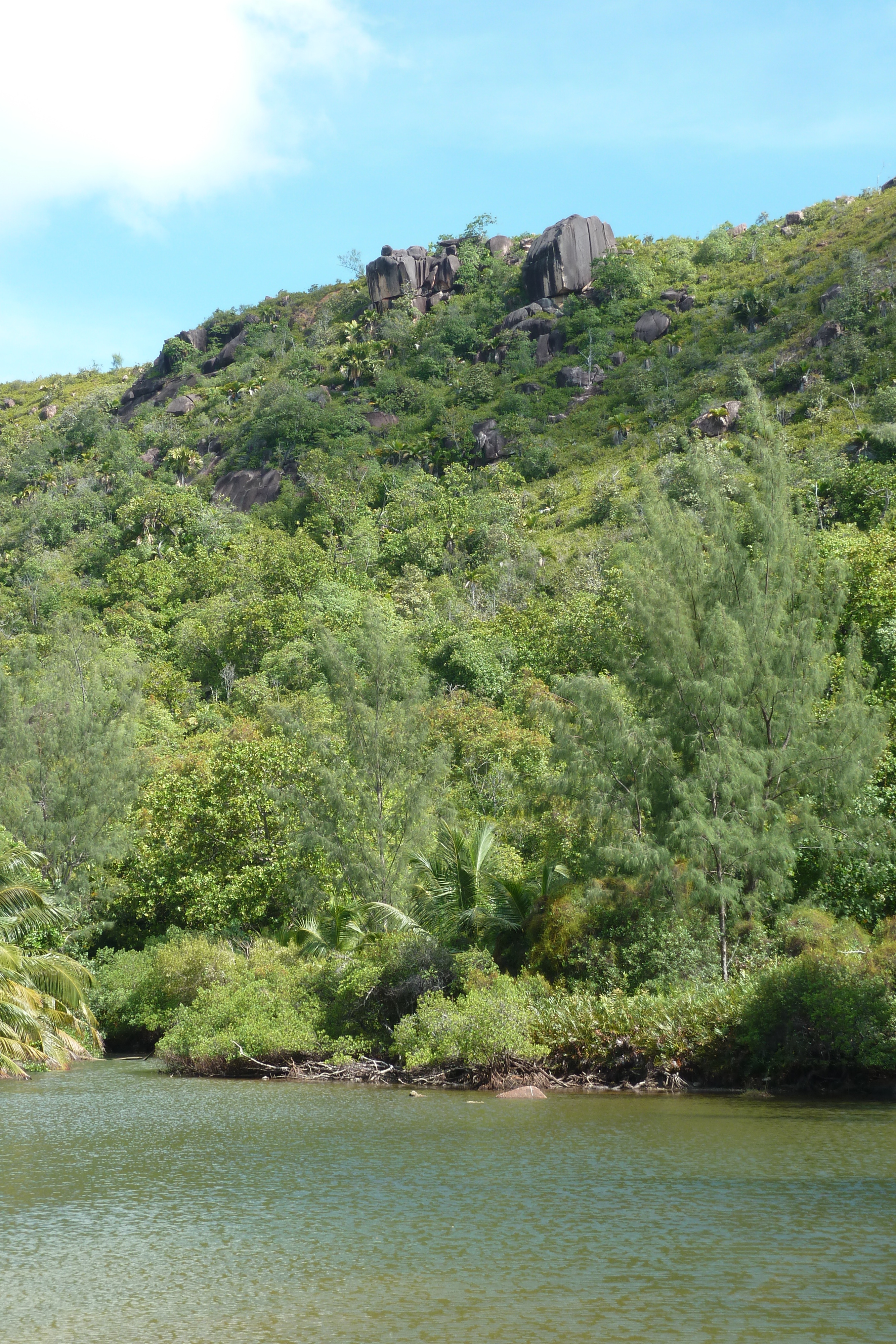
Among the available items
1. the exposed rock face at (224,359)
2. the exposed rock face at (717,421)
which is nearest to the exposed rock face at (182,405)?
the exposed rock face at (224,359)

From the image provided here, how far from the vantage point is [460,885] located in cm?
2252

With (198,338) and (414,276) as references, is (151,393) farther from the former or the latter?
(414,276)

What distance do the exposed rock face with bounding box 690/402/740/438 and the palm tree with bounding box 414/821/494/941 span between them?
49709 millimetres

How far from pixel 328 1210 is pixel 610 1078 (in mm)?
8918

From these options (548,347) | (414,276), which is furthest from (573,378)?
(414,276)

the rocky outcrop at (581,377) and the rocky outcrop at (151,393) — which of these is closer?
the rocky outcrop at (581,377)

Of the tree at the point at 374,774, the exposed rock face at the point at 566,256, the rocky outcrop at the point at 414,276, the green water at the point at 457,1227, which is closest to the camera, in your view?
the green water at the point at 457,1227

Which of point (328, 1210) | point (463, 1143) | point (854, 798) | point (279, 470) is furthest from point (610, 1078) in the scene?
point (279, 470)

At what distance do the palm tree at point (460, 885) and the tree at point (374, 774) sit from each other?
62.8 inches

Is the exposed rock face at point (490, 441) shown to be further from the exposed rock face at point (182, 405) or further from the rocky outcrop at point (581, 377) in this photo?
the exposed rock face at point (182, 405)

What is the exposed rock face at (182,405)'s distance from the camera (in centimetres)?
11644

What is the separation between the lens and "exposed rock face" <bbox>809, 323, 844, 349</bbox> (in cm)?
7488

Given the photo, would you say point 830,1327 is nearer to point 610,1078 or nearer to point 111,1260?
point 111,1260

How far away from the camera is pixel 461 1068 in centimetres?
A: 1831
